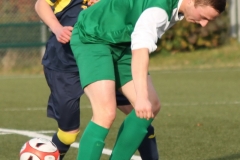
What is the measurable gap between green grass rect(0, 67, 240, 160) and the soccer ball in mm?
913

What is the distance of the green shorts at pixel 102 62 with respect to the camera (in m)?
4.64

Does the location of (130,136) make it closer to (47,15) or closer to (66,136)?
(66,136)

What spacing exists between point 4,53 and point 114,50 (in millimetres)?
11194

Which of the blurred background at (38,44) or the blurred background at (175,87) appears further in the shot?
the blurred background at (38,44)

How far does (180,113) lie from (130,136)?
4.37 metres

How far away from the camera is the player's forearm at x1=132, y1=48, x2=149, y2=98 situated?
4.20m

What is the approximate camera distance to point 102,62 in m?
4.66

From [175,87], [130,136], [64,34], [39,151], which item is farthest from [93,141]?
[175,87]

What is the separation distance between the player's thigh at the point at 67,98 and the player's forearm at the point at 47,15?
1.40ft

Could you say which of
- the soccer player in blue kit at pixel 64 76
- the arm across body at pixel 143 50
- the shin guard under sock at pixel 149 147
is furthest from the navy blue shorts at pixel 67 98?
the arm across body at pixel 143 50

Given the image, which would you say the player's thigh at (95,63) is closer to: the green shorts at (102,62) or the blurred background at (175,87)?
the green shorts at (102,62)

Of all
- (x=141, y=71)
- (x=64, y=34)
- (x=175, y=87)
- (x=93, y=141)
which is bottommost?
(x=175, y=87)

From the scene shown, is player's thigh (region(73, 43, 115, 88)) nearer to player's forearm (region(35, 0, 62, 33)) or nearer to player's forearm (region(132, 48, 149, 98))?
player's forearm (region(132, 48, 149, 98))

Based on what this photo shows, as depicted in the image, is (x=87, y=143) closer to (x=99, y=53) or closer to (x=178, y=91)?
(x=99, y=53)
